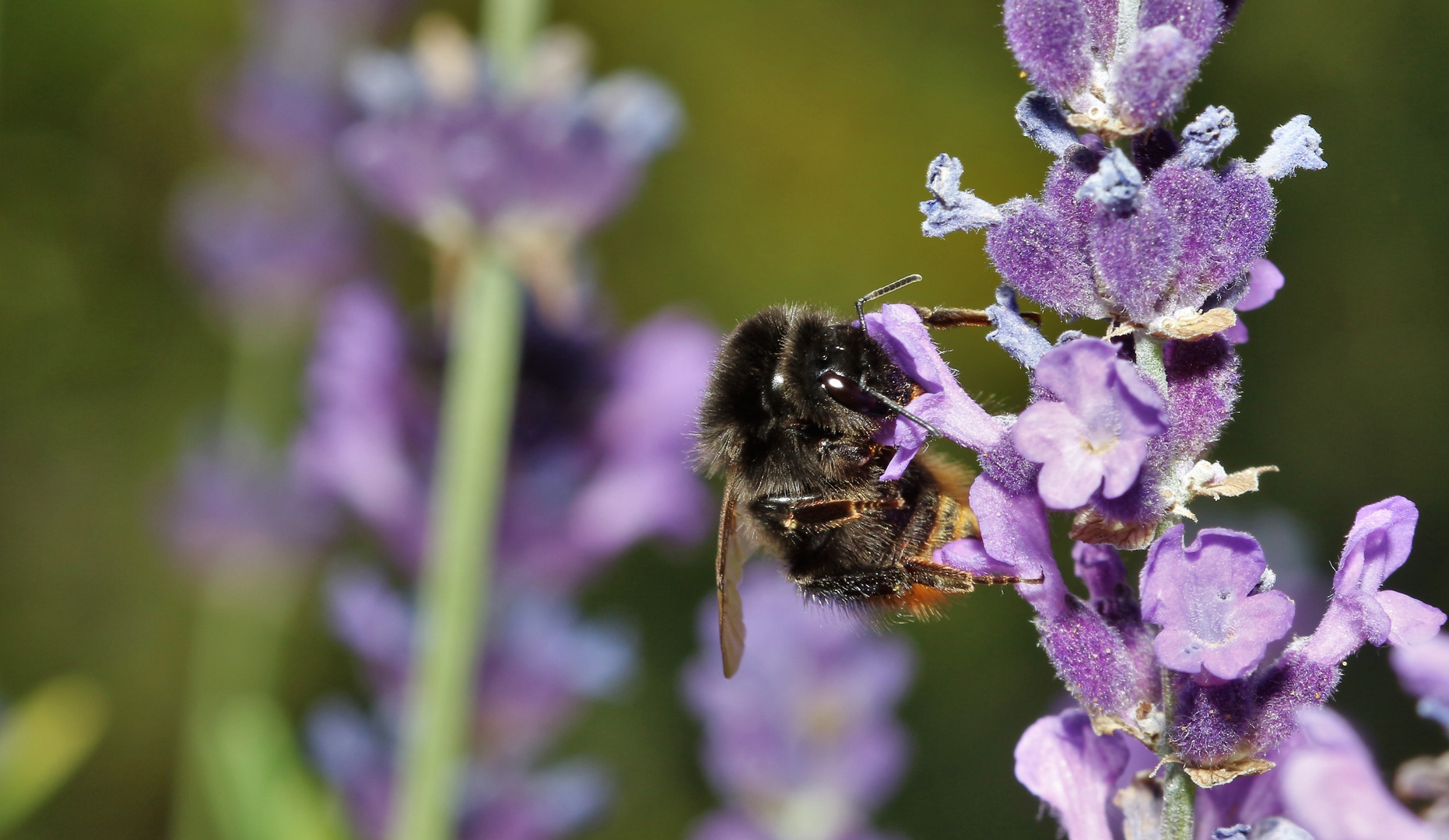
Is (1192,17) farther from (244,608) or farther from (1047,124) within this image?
(244,608)

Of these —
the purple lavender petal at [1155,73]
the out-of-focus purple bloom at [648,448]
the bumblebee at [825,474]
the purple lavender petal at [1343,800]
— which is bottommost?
the out-of-focus purple bloom at [648,448]

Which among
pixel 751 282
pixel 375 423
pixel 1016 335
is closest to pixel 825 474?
pixel 1016 335

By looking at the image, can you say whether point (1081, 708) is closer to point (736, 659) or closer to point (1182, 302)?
point (1182, 302)

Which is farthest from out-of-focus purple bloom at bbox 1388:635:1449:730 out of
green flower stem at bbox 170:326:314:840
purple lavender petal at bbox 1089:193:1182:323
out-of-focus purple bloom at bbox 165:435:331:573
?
out-of-focus purple bloom at bbox 165:435:331:573

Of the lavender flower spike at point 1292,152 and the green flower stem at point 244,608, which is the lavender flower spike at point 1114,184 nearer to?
the lavender flower spike at point 1292,152

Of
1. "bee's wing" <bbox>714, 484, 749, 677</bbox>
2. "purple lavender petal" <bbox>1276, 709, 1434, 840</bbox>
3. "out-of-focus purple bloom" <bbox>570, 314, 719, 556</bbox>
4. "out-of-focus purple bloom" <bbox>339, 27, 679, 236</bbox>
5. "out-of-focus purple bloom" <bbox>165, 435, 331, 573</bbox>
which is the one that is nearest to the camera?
"purple lavender petal" <bbox>1276, 709, 1434, 840</bbox>

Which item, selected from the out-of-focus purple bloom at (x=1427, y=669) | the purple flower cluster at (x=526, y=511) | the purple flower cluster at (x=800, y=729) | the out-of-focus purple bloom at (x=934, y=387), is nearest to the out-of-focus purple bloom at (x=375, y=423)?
the purple flower cluster at (x=526, y=511)

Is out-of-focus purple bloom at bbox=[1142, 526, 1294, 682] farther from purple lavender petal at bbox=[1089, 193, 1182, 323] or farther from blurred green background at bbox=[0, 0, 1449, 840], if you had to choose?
blurred green background at bbox=[0, 0, 1449, 840]
